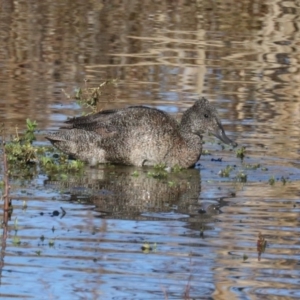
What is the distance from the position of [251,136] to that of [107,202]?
323 cm

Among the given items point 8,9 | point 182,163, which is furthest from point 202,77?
point 8,9

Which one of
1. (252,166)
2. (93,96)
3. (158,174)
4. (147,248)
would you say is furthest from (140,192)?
(93,96)

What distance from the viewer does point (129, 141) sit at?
37.1 ft

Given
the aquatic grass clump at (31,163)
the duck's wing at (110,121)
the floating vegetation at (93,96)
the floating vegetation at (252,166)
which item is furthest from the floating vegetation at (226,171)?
the floating vegetation at (93,96)

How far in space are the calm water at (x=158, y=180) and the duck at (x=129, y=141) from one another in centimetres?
18

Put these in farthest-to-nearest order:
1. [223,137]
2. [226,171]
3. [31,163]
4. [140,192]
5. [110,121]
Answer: [223,137] → [110,121] → [31,163] → [226,171] → [140,192]

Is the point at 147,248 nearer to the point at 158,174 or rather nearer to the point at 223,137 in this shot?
the point at 158,174

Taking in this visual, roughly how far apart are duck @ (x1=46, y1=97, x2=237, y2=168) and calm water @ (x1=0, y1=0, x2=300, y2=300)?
0.18m

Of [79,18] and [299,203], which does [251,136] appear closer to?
[299,203]

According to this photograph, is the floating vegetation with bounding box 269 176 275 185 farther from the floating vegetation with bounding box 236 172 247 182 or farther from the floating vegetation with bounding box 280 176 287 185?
the floating vegetation with bounding box 236 172 247 182

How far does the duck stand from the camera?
1133cm

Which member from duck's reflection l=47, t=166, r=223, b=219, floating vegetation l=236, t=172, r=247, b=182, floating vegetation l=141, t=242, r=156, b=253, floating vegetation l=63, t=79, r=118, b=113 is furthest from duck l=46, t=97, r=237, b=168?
floating vegetation l=141, t=242, r=156, b=253

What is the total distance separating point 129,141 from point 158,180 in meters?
0.65

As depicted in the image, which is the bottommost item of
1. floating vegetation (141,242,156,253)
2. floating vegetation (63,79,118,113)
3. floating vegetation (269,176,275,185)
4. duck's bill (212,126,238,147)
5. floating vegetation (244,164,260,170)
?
floating vegetation (63,79,118,113)
